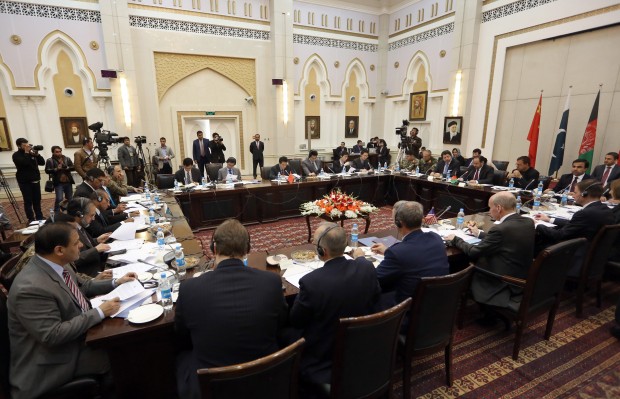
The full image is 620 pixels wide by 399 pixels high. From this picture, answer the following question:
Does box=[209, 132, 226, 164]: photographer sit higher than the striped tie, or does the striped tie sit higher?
box=[209, 132, 226, 164]: photographer

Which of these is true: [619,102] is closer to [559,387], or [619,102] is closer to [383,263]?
[559,387]

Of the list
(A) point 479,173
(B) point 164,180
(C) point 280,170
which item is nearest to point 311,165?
(C) point 280,170

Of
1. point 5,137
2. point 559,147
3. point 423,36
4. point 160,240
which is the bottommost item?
point 160,240

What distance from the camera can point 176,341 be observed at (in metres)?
1.89

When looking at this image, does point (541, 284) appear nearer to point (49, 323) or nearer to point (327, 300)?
point (327, 300)

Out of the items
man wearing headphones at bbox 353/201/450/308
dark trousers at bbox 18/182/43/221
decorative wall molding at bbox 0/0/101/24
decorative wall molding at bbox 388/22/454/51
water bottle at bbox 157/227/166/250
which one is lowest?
dark trousers at bbox 18/182/43/221

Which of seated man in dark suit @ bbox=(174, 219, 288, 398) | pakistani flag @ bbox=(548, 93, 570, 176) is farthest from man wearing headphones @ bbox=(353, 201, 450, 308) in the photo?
pakistani flag @ bbox=(548, 93, 570, 176)

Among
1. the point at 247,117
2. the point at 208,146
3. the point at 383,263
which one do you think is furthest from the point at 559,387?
the point at 247,117

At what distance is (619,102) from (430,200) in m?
3.90

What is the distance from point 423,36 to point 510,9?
2718 millimetres

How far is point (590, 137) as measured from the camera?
6156 millimetres

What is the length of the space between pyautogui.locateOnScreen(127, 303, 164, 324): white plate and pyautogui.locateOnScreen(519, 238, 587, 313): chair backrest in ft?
7.91

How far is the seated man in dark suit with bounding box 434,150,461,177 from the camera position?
6590 mm

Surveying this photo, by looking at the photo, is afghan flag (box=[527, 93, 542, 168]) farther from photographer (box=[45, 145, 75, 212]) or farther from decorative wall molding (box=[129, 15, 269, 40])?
photographer (box=[45, 145, 75, 212])
